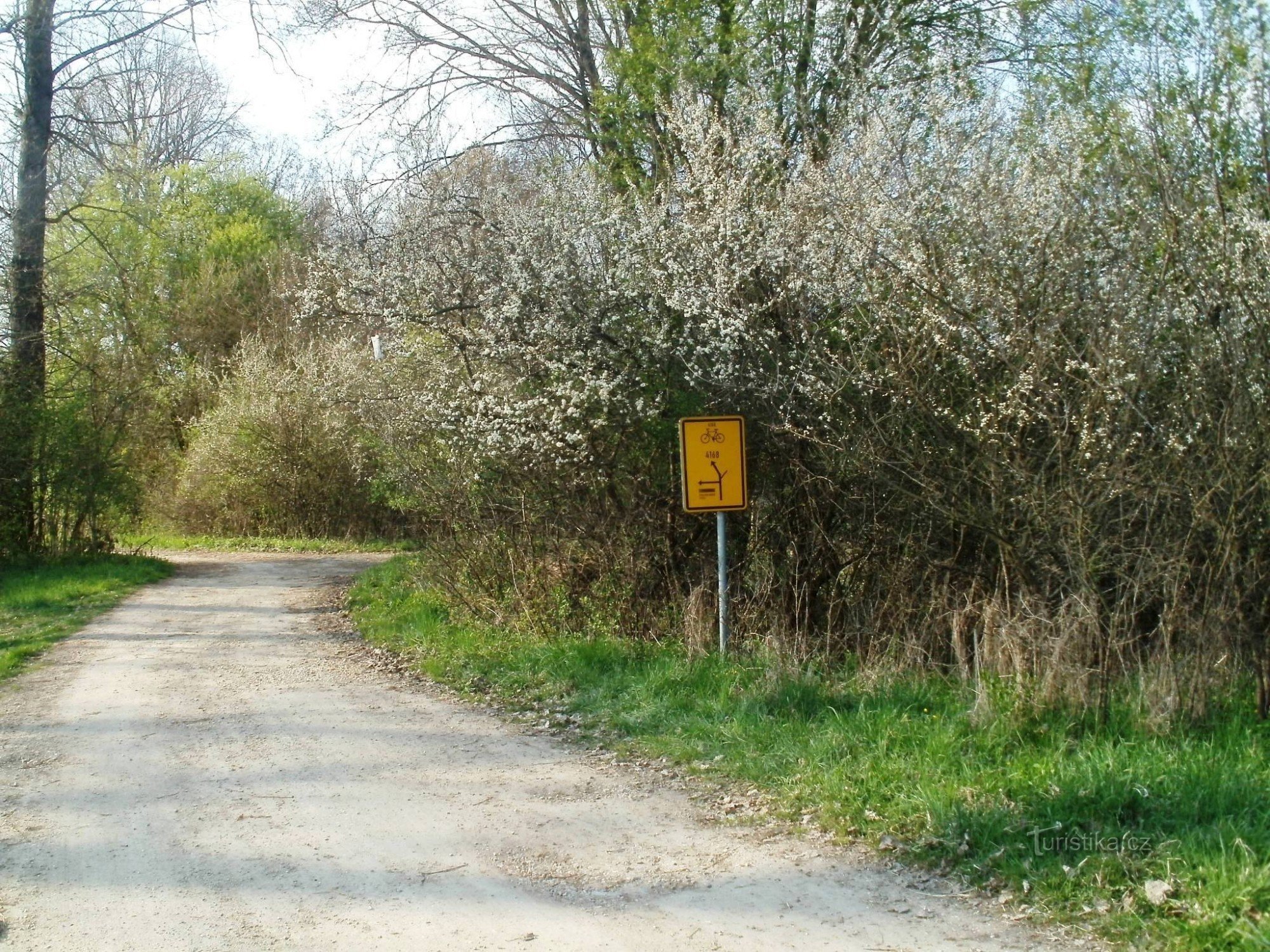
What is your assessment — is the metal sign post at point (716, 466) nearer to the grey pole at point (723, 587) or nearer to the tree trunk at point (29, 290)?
the grey pole at point (723, 587)

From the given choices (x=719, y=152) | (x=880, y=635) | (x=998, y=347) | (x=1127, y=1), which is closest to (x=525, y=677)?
(x=880, y=635)

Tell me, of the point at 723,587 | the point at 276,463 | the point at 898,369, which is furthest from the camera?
the point at 276,463

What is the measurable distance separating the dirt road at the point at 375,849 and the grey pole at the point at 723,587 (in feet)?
6.67

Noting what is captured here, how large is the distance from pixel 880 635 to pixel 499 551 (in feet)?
14.4

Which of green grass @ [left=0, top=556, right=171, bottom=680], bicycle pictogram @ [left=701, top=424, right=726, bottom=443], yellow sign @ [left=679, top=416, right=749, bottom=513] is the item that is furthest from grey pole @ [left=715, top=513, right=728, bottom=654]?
green grass @ [left=0, top=556, right=171, bottom=680]

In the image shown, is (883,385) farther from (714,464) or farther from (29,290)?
(29,290)

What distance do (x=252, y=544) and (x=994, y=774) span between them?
22.2 meters

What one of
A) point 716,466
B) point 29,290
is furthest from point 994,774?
point 29,290

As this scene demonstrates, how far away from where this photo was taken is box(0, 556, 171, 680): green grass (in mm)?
12344

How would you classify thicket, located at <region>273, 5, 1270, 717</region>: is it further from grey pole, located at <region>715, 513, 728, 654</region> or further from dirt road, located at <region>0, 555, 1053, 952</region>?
dirt road, located at <region>0, 555, 1053, 952</region>

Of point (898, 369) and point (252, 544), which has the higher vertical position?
point (898, 369)

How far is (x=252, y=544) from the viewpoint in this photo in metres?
25.8

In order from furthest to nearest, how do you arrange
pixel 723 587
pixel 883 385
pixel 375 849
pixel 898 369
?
1. pixel 723 587
2. pixel 883 385
3. pixel 898 369
4. pixel 375 849

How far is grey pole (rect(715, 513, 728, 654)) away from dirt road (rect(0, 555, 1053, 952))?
2.03m
